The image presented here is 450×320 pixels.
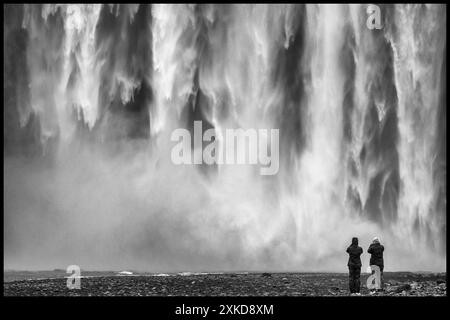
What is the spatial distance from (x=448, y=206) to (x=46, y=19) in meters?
22.5

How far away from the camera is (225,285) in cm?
3531

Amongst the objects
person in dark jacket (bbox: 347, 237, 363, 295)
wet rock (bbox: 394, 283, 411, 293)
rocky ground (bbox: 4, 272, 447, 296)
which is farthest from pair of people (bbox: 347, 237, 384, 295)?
wet rock (bbox: 394, 283, 411, 293)

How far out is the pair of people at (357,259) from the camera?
31656mm

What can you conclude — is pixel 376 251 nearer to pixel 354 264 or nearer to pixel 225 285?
pixel 354 264

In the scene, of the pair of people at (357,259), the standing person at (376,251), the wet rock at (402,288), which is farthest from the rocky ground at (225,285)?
the standing person at (376,251)

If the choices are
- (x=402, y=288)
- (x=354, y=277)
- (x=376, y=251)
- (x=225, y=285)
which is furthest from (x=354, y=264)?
(x=225, y=285)

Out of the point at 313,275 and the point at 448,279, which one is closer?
the point at 448,279

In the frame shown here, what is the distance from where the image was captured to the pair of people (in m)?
31.7

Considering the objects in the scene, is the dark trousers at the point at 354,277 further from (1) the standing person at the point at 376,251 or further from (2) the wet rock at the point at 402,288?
(2) the wet rock at the point at 402,288

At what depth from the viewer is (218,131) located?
41.1 meters
